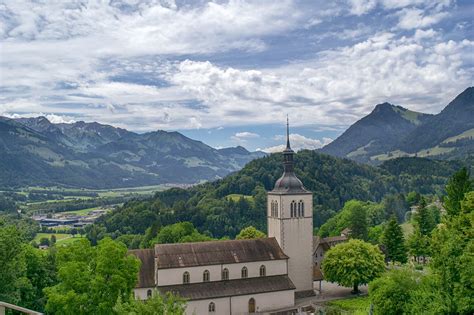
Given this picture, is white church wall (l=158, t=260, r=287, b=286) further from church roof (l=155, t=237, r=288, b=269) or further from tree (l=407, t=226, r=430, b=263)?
tree (l=407, t=226, r=430, b=263)

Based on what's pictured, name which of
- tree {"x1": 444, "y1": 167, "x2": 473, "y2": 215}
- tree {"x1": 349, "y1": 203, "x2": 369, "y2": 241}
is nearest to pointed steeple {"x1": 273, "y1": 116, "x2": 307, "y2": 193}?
tree {"x1": 444, "y1": 167, "x2": 473, "y2": 215}

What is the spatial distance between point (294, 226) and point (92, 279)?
→ 1309 inches

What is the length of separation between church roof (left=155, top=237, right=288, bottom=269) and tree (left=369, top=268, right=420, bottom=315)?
19.5 m

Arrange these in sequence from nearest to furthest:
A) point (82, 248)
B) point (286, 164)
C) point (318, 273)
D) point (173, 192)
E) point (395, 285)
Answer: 1. point (82, 248)
2. point (395, 285)
3. point (286, 164)
4. point (318, 273)
5. point (173, 192)

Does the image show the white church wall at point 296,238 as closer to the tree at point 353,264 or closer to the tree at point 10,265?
the tree at point 353,264

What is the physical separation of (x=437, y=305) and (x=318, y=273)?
37.8 metres

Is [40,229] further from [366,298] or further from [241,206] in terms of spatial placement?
[366,298]

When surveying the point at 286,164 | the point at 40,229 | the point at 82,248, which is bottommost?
the point at 40,229

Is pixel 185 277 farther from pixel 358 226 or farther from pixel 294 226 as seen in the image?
pixel 358 226

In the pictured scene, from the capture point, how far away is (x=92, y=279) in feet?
115

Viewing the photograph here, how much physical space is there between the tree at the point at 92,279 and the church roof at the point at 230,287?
16680mm

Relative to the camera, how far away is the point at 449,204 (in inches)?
2340

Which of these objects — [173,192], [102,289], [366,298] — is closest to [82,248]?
[102,289]

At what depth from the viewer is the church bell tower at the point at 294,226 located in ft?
205
